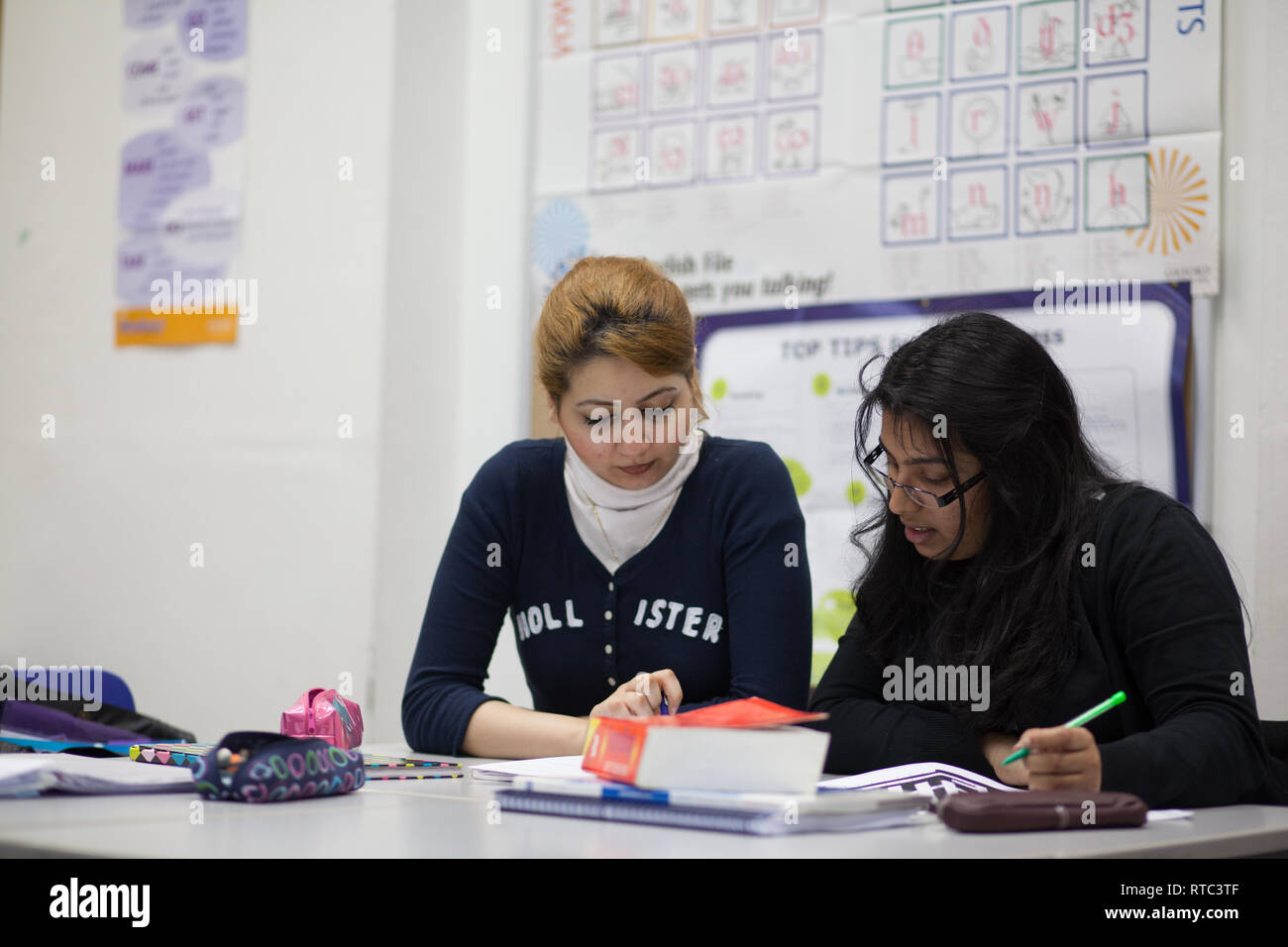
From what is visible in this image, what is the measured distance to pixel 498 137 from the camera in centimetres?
270

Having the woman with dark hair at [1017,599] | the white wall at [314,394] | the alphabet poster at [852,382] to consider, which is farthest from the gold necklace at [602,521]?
the white wall at [314,394]

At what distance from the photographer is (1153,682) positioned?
1318 mm

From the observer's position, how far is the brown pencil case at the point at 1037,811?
0.91 meters

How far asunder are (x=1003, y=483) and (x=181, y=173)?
83.2 inches

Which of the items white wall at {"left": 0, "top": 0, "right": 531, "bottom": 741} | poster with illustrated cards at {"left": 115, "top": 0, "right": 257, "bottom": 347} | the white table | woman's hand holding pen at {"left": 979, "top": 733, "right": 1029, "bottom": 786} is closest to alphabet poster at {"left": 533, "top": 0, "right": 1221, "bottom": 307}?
white wall at {"left": 0, "top": 0, "right": 531, "bottom": 741}

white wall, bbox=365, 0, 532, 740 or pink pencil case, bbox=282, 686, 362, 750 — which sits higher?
white wall, bbox=365, 0, 532, 740

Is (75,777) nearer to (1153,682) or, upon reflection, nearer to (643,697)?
(643,697)

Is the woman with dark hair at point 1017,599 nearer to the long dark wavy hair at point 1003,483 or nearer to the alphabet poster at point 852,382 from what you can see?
the long dark wavy hair at point 1003,483

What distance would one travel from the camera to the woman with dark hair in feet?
4.25

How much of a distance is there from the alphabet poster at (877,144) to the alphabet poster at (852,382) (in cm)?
5

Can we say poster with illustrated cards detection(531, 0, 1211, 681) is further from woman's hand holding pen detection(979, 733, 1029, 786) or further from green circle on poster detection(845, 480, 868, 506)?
woman's hand holding pen detection(979, 733, 1029, 786)

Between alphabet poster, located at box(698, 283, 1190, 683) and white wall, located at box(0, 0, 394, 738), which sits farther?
white wall, located at box(0, 0, 394, 738)

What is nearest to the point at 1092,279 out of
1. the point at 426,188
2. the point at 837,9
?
the point at 837,9
